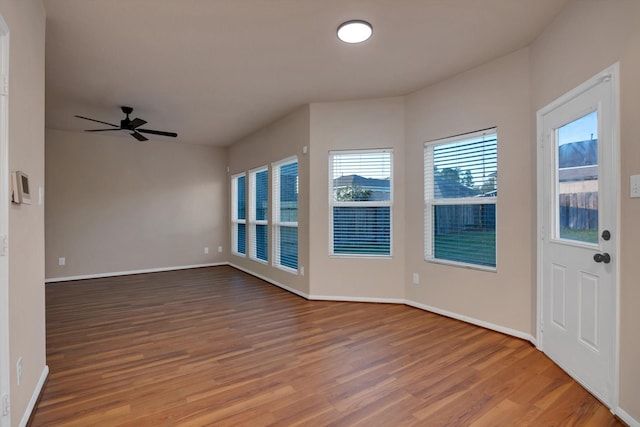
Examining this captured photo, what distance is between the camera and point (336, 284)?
4.42 metres

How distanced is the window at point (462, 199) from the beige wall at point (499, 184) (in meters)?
0.09

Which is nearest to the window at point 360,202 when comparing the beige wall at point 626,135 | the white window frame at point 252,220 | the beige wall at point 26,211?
the white window frame at point 252,220

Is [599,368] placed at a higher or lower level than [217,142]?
lower

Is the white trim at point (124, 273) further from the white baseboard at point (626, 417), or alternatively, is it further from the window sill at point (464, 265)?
the white baseboard at point (626, 417)

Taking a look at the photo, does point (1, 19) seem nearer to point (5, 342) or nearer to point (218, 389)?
point (5, 342)

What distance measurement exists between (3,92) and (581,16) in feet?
11.4

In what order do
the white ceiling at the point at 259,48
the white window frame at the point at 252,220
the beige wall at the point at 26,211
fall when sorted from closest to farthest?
the beige wall at the point at 26,211 → the white ceiling at the point at 259,48 → the white window frame at the point at 252,220

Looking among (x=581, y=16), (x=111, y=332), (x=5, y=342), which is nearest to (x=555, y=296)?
(x=581, y=16)

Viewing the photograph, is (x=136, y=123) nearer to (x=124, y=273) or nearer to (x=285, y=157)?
(x=285, y=157)

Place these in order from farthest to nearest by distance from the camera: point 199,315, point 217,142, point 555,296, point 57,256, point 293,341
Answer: point 217,142, point 57,256, point 199,315, point 293,341, point 555,296

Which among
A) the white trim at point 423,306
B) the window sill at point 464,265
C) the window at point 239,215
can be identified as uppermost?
the window at point 239,215

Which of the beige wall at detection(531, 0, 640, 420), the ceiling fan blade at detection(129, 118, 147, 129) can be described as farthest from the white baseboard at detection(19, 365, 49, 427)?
the beige wall at detection(531, 0, 640, 420)

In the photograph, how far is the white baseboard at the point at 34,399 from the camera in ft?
5.94

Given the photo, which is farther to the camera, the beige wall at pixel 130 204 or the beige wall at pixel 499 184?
the beige wall at pixel 130 204
